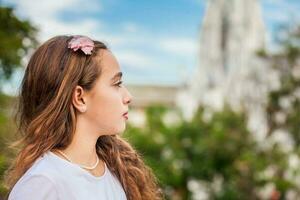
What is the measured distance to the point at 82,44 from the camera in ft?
7.43

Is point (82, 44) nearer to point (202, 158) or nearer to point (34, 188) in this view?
point (34, 188)

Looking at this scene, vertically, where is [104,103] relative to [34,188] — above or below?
above

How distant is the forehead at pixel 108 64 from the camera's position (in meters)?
2.27

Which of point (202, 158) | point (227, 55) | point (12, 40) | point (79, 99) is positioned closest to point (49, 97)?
point (79, 99)

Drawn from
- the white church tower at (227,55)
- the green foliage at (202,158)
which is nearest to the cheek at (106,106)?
the green foliage at (202,158)

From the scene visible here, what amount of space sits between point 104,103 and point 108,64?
5.4 inches

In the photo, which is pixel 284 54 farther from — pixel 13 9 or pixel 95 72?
pixel 95 72

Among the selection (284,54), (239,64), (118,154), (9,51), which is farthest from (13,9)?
(239,64)

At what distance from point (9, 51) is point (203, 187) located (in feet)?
41.4

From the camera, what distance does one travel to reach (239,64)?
96.2 ft

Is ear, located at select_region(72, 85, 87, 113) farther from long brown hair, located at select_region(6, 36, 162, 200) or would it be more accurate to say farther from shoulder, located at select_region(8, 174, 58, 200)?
shoulder, located at select_region(8, 174, 58, 200)

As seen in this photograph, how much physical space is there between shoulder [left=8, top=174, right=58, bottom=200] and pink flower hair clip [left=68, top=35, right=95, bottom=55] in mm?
422

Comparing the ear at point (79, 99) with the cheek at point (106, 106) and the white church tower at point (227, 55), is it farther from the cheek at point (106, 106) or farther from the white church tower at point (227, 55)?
the white church tower at point (227, 55)

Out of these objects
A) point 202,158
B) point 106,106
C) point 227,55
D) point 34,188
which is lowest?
point 202,158
